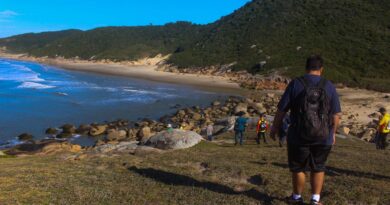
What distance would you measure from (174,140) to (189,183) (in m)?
7.83

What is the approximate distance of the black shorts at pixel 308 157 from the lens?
611 cm

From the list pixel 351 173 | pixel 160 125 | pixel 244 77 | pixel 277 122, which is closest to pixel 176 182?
pixel 277 122

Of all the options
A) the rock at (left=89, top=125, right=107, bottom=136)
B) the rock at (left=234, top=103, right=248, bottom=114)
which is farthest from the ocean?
the rock at (left=234, top=103, right=248, bottom=114)

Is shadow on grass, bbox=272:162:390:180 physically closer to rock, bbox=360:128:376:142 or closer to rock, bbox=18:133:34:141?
rock, bbox=360:128:376:142

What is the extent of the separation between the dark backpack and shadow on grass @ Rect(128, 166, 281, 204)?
165 centimetres

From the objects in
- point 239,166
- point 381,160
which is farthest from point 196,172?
point 381,160

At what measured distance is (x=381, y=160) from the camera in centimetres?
1239

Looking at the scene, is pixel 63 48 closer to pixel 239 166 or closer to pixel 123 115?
pixel 123 115

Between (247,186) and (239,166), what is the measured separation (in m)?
1.96

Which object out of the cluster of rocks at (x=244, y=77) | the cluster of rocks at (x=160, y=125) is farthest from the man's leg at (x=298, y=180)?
the cluster of rocks at (x=244, y=77)

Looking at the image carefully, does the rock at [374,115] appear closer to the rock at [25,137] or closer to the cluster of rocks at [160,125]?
the cluster of rocks at [160,125]

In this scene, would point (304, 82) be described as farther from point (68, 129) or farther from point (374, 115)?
point (374, 115)

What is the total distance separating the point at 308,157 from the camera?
6203 millimetres

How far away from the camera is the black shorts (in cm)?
611
